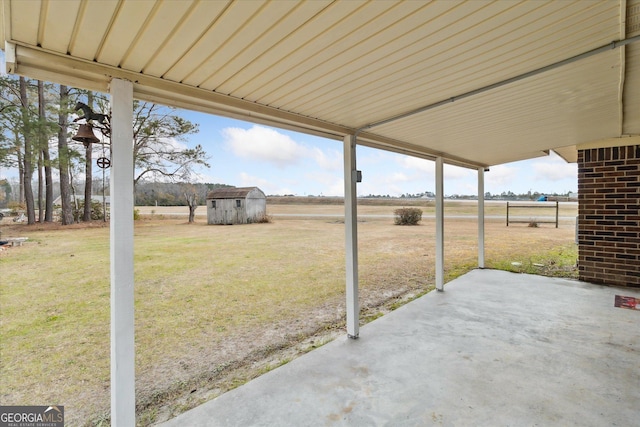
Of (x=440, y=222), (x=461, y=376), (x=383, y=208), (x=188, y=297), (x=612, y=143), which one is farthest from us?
(x=383, y=208)

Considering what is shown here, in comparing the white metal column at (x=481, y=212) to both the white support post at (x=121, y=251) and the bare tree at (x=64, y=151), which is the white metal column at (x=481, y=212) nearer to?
the white support post at (x=121, y=251)

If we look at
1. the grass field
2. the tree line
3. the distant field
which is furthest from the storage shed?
the tree line

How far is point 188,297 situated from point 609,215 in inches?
259

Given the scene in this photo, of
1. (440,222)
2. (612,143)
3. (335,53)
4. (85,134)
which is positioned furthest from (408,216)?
(85,134)

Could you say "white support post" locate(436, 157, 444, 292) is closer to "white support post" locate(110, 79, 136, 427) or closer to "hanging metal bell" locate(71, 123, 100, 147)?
"white support post" locate(110, 79, 136, 427)

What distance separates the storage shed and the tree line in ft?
5.93

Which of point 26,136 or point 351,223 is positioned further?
point 26,136

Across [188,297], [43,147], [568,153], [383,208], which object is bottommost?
[188,297]

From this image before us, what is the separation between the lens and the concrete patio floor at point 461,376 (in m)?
1.71

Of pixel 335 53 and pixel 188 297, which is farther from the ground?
pixel 335 53

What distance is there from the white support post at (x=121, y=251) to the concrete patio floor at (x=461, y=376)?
450 mm

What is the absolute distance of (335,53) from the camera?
1330 millimetres

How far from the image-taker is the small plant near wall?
12922 mm

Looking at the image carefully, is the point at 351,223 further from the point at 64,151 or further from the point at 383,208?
the point at 383,208
